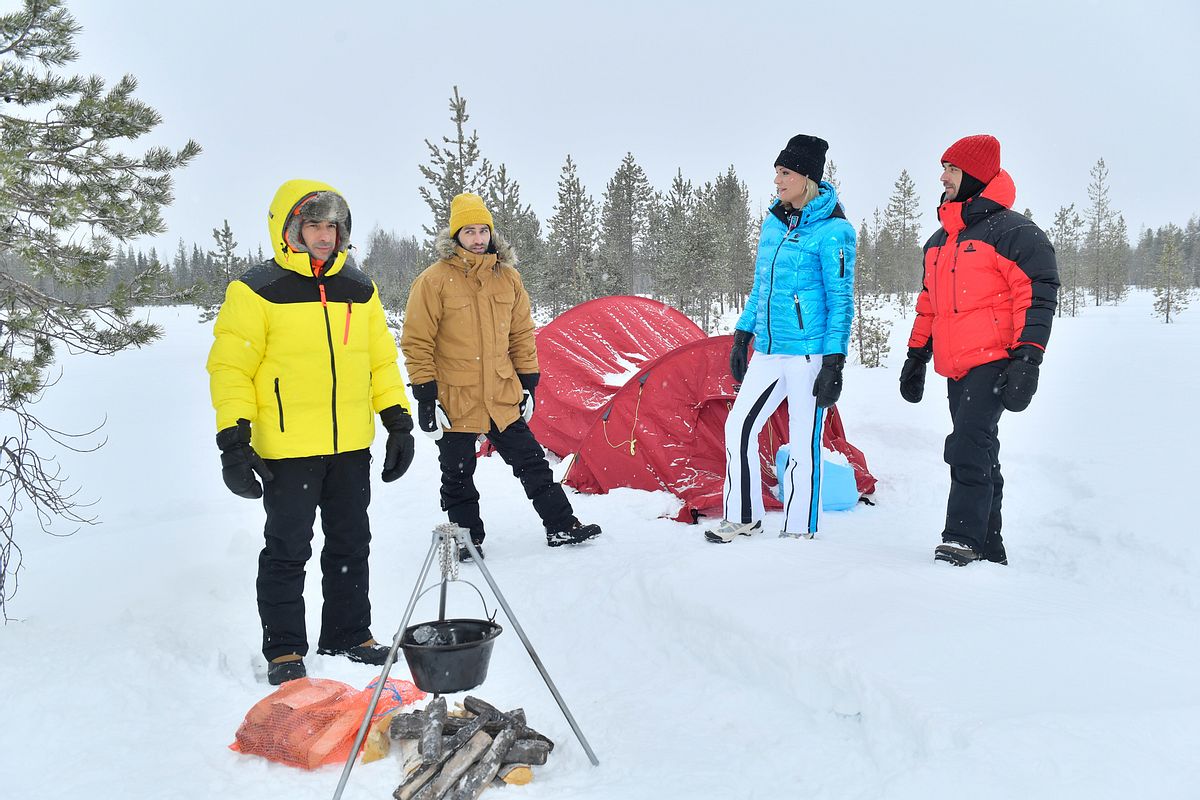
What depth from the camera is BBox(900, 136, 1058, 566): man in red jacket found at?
3.48 metres

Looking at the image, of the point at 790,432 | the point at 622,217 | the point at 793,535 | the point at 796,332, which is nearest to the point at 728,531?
the point at 793,535

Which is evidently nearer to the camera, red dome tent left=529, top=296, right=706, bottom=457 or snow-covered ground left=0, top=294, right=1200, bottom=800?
snow-covered ground left=0, top=294, right=1200, bottom=800

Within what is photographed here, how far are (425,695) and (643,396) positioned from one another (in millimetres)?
3248

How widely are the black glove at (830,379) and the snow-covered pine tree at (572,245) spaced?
23.0 meters

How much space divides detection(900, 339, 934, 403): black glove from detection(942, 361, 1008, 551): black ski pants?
18.5 inches

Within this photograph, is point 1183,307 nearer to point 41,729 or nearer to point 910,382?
point 910,382

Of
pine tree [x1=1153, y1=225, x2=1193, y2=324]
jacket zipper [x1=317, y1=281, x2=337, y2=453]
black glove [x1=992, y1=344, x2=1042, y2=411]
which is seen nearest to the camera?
jacket zipper [x1=317, y1=281, x2=337, y2=453]

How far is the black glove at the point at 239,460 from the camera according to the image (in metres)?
2.79

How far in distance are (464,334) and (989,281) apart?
2.79 m

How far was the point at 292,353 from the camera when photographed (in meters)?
2.99

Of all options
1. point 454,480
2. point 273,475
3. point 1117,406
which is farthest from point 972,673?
point 1117,406

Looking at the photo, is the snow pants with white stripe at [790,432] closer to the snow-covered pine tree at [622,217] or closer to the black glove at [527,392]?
the black glove at [527,392]

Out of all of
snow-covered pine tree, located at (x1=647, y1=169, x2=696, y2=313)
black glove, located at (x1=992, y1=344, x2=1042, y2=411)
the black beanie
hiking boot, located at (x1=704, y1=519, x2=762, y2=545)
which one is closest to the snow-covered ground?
hiking boot, located at (x1=704, y1=519, x2=762, y2=545)

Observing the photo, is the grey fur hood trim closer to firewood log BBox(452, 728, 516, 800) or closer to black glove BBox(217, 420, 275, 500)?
black glove BBox(217, 420, 275, 500)
